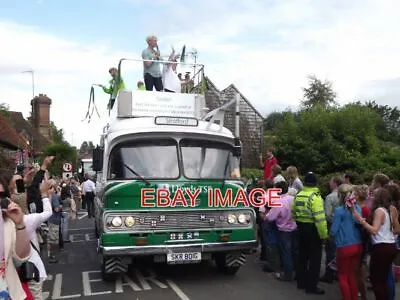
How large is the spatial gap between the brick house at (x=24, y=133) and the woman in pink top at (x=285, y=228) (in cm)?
2096

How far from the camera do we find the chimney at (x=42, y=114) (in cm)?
9719

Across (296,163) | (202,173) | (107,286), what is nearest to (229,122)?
(202,173)

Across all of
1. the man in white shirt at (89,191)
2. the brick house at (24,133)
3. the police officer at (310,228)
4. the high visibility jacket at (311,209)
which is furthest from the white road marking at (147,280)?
the brick house at (24,133)

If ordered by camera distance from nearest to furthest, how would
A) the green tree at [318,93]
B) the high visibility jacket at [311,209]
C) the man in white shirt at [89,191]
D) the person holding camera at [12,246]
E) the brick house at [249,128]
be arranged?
the person holding camera at [12,246] → the high visibility jacket at [311,209] → the man in white shirt at [89,191] → the brick house at [249,128] → the green tree at [318,93]

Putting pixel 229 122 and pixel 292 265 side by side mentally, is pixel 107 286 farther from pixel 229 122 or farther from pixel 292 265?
pixel 229 122

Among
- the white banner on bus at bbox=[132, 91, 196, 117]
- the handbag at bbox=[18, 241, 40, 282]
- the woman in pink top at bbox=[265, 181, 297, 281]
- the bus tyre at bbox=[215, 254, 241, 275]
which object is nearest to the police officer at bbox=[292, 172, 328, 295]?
the woman in pink top at bbox=[265, 181, 297, 281]

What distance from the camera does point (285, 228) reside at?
28.8ft

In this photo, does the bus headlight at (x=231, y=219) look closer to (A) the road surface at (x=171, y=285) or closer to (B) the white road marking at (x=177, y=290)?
(A) the road surface at (x=171, y=285)

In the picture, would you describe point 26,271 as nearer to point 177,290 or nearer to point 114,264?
point 114,264

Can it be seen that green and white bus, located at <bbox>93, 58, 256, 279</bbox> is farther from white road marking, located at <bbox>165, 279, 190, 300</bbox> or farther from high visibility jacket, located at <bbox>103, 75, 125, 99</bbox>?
high visibility jacket, located at <bbox>103, 75, 125, 99</bbox>

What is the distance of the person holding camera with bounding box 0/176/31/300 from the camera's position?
3.91 metres

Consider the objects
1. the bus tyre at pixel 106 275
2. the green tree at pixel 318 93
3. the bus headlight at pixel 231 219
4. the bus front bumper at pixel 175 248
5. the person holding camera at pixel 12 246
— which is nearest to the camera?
the person holding camera at pixel 12 246

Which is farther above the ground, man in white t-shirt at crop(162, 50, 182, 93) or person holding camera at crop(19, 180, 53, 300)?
man in white t-shirt at crop(162, 50, 182, 93)

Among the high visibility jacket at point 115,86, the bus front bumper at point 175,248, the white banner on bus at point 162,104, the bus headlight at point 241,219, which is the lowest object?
the bus front bumper at point 175,248
